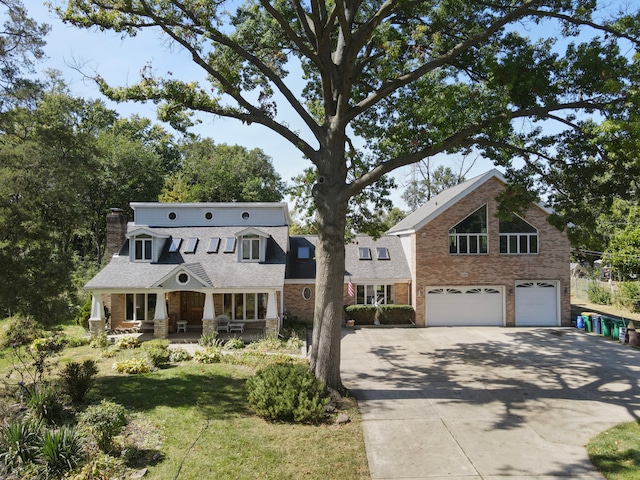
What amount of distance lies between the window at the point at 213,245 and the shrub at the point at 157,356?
25.9 feet

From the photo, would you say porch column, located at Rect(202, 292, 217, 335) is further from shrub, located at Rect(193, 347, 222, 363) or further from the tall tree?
the tall tree

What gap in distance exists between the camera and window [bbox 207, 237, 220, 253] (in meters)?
22.3

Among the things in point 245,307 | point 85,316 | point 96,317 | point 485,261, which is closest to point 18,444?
point 96,317

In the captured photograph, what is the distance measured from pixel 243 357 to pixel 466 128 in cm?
1067

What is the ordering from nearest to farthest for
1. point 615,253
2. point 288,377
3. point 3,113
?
point 288,377
point 3,113
point 615,253

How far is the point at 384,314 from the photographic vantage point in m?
23.2

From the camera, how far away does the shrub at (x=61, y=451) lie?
686 centimetres

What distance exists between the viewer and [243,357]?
1534 centimetres

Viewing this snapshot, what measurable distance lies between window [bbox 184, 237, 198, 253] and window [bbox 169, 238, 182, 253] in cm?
46

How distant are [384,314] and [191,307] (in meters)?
10.4

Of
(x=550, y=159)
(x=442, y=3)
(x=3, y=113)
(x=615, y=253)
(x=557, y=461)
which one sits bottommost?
(x=557, y=461)

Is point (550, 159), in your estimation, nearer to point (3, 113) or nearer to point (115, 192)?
point (3, 113)

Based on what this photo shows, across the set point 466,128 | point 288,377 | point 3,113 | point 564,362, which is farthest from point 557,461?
point 3,113

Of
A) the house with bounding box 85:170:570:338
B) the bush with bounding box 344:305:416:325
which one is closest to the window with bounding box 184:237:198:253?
the house with bounding box 85:170:570:338
